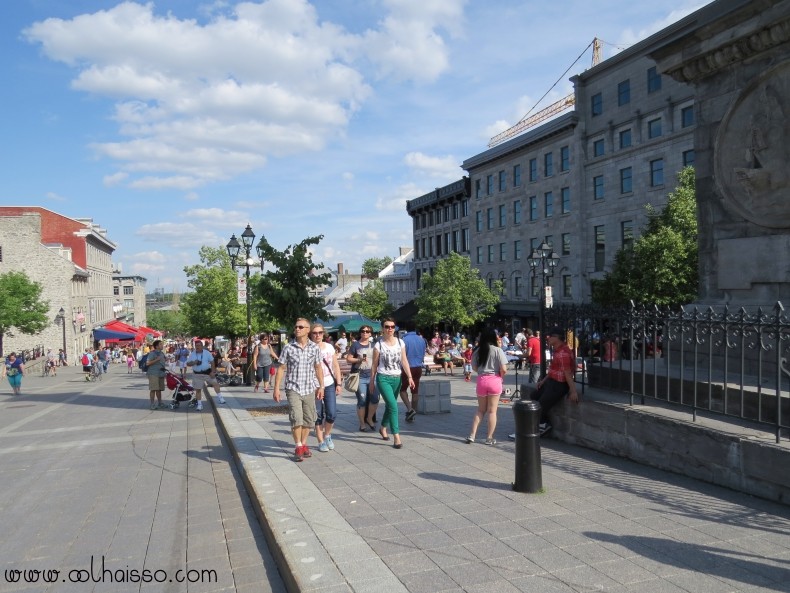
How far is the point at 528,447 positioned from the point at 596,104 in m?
34.4

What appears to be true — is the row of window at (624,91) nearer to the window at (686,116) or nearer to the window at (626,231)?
the window at (686,116)

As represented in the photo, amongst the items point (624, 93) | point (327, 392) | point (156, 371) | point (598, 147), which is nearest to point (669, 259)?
point (624, 93)

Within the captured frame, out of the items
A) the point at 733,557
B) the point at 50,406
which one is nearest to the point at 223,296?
the point at 50,406

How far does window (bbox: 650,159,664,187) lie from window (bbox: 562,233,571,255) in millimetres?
6795

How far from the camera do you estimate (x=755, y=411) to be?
19.8ft

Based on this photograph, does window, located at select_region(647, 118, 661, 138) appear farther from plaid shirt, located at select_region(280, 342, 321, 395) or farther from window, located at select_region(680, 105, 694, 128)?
plaid shirt, located at select_region(280, 342, 321, 395)

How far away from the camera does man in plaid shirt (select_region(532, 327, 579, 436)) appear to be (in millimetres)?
7961

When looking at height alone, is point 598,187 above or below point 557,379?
above

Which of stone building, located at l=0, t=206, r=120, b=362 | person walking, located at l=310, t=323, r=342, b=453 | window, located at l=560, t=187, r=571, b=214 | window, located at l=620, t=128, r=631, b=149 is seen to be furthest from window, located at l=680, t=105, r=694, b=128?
stone building, located at l=0, t=206, r=120, b=362

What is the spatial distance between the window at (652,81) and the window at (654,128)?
151 centimetres

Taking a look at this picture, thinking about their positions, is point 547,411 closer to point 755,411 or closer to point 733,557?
point 755,411

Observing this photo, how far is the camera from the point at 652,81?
3212 cm

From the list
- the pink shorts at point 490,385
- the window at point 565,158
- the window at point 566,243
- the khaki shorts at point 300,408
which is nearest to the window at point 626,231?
the window at point 566,243

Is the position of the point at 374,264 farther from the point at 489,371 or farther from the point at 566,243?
the point at 489,371
